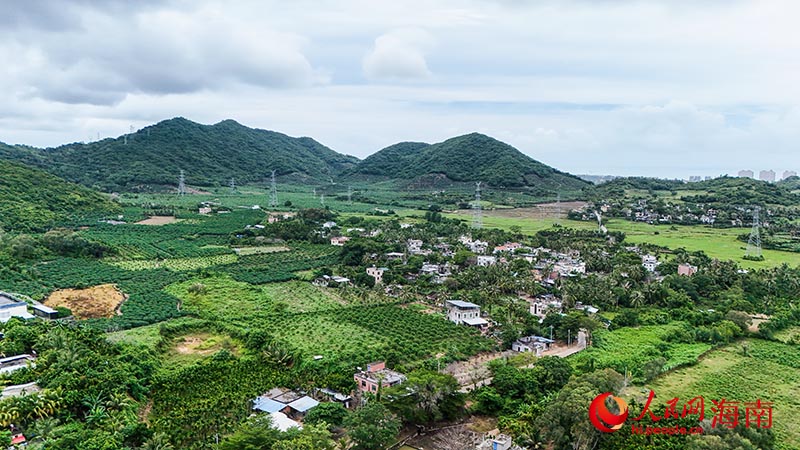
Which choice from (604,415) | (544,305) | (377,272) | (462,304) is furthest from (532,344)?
(377,272)

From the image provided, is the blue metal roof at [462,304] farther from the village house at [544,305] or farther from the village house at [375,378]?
the village house at [375,378]

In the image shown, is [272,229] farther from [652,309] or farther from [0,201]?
[652,309]

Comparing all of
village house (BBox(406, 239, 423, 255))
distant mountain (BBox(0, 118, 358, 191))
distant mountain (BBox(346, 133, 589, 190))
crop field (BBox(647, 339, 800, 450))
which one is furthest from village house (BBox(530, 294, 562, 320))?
distant mountain (BBox(0, 118, 358, 191))

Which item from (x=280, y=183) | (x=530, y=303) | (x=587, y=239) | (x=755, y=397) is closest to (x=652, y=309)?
(x=530, y=303)

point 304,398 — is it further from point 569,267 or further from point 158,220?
point 158,220

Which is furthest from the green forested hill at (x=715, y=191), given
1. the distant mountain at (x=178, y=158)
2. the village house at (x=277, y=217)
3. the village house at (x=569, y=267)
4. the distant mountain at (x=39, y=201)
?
the distant mountain at (x=178, y=158)

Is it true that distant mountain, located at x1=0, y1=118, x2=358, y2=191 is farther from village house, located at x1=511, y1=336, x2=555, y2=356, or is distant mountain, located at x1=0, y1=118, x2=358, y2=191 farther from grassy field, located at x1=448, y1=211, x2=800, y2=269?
village house, located at x1=511, y1=336, x2=555, y2=356
